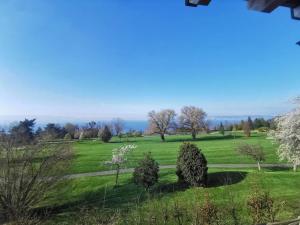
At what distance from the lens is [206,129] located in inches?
3627

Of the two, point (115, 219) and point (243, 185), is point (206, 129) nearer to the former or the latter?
point (243, 185)

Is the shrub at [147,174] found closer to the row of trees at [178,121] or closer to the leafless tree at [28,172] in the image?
the leafless tree at [28,172]

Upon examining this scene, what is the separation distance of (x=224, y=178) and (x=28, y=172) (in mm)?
11744

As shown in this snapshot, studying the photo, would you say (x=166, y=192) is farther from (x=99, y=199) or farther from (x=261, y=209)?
(x=261, y=209)

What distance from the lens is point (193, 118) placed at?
89.3m

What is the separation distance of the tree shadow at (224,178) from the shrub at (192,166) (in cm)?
103

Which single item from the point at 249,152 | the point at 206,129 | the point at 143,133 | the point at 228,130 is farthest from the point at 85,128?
the point at 249,152

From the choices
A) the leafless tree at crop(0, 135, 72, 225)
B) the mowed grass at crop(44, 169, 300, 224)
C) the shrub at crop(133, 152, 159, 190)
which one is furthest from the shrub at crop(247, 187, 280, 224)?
the shrub at crop(133, 152, 159, 190)

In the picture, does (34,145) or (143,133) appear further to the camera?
(143,133)

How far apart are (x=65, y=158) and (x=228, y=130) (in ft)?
266

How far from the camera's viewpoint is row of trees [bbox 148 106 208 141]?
8903cm

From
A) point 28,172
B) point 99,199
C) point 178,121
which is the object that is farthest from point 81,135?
point 28,172

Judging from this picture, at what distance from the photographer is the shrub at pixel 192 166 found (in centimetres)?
2078

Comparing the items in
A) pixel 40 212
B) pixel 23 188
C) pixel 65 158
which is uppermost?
pixel 65 158
